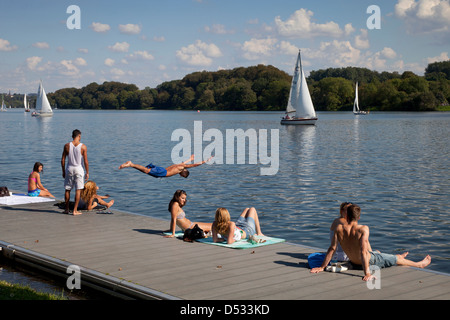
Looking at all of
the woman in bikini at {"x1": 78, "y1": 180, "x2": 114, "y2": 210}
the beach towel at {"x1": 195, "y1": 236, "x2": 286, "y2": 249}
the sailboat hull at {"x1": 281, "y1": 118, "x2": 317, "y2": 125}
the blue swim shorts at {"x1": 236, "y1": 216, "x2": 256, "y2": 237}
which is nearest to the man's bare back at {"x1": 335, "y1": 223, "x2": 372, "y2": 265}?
the beach towel at {"x1": 195, "y1": 236, "x2": 286, "y2": 249}

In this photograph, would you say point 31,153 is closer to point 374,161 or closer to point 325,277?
point 374,161

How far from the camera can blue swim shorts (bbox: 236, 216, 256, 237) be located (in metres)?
11.7

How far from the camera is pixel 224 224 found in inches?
436

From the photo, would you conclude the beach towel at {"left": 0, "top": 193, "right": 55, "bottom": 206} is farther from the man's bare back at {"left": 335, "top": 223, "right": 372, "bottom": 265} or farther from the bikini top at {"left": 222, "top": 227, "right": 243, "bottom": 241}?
the man's bare back at {"left": 335, "top": 223, "right": 372, "bottom": 265}

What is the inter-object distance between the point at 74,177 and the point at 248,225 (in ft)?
16.6

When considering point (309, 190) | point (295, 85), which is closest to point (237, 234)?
point (309, 190)

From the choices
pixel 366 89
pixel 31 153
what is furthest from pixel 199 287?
pixel 366 89

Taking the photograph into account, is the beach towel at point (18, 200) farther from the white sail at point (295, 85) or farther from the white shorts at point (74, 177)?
the white sail at point (295, 85)

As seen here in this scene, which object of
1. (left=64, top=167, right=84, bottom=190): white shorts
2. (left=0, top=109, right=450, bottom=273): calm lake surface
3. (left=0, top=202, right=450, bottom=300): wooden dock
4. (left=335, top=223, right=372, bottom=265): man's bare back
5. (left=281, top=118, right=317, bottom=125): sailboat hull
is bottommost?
(left=0, top=109, right=450, bottom=273): calm lake surface

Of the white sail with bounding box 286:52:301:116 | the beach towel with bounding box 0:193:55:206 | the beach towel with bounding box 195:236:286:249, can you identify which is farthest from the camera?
the white sail with bounding box 286:52:301:116

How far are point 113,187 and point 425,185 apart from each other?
1497 cm

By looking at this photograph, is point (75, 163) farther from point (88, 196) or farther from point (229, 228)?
point (229, 228)

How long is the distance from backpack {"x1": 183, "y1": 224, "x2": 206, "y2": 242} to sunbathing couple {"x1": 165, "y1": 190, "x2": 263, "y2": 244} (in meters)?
0.35

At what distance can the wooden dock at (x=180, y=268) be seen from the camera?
8.17 metres
